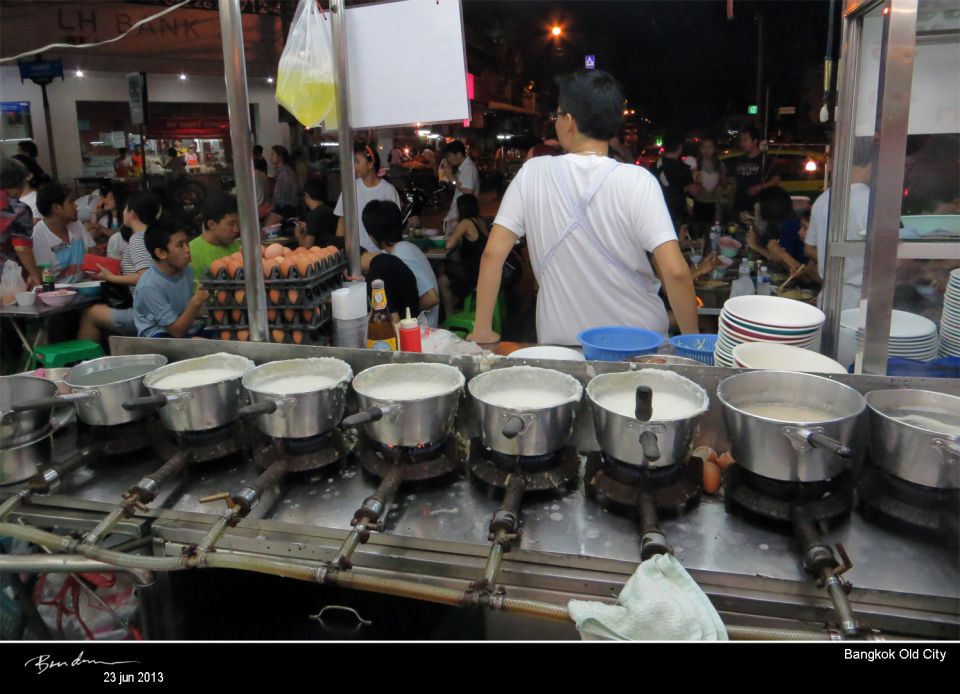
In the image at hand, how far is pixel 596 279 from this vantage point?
2.89 m

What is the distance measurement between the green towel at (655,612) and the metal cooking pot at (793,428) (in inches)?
14.5

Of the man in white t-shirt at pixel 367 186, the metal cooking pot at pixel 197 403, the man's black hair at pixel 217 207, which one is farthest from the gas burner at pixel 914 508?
the man in white t-shirt at pixel 367 186

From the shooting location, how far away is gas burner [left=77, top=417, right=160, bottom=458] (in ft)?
6.26

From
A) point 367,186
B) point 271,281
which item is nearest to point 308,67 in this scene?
point 271,281

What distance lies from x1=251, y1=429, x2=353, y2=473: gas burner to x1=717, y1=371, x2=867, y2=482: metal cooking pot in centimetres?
103

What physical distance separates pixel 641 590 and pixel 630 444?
1.19 feet

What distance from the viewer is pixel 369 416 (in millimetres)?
1541

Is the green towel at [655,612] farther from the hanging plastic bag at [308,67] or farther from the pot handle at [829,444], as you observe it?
the hanging plastic bag at [308,67]

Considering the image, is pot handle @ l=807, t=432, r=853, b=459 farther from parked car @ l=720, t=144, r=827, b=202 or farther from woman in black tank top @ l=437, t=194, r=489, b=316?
parked car @ l=720, t=144, r=827, b=202

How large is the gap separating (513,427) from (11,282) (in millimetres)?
5556

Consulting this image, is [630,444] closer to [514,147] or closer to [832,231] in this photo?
[832,231]

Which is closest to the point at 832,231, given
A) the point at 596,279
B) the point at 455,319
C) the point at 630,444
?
the point at 596,279

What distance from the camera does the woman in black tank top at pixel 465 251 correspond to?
6.46 metres

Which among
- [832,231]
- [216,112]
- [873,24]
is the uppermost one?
[216,112]
